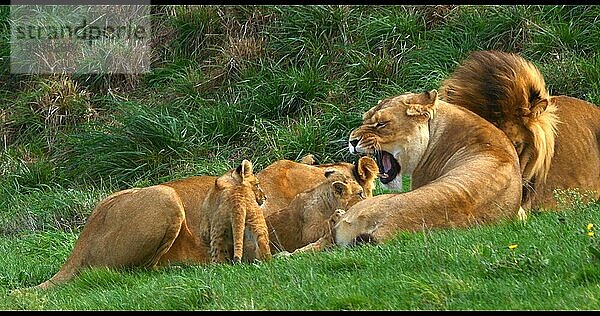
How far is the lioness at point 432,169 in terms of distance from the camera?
7500 mm

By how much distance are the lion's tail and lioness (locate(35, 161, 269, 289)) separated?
1822mm

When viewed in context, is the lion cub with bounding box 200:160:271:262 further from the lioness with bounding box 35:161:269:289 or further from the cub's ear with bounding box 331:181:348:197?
the cub's ear with bounding box 331:181:348:197

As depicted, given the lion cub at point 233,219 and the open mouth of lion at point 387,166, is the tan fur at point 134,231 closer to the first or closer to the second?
the lion cub at point 233,219

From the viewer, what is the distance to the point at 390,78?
1411cm

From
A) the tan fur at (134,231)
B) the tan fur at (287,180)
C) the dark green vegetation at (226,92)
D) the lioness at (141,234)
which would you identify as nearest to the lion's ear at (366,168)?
the tan fur at (287,180)

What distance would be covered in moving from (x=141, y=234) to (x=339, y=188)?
1.39 meters

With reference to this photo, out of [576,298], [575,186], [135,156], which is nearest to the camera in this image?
[576,298]

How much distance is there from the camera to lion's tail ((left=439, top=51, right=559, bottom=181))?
8.56 metres

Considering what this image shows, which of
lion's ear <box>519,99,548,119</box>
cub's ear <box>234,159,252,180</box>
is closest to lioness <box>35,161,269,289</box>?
cub's ear <box>234,159,252,180</box>

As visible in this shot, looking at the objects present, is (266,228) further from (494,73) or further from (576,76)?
(576,76)

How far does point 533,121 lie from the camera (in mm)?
8547

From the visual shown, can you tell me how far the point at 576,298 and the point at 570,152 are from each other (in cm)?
346

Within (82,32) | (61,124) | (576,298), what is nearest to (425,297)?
(576,298)

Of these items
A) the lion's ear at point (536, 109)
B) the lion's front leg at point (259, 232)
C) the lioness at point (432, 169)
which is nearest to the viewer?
the lioness at point (432, 169)
